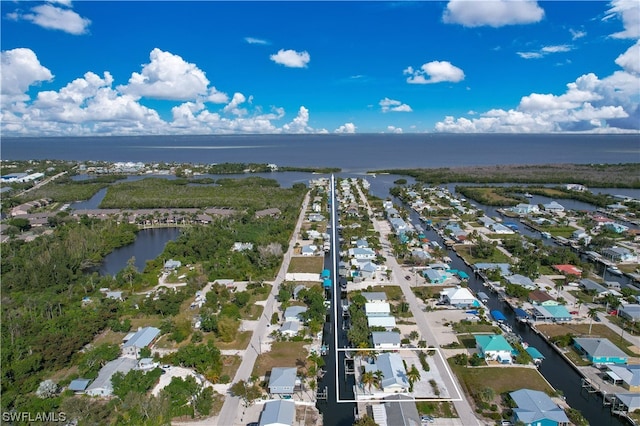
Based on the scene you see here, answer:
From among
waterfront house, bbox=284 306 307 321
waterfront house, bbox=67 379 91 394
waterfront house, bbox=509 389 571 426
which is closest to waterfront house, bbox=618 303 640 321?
waterfront house, bbox=509 389 571 426

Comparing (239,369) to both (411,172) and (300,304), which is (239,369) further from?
(411,172)

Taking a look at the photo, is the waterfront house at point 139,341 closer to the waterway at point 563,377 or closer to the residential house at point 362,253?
the residential house at point 362,253

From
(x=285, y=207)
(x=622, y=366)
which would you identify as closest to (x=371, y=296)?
(x=622, y=366)

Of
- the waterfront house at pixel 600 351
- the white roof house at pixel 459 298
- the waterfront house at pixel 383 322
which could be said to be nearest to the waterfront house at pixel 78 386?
the waterfront house at pixel 383 322

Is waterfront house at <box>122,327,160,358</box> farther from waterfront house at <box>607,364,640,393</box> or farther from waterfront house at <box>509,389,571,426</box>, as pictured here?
waterfront house at <box>607,364,640,393</box>

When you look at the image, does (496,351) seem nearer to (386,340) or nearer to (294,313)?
(386,340)

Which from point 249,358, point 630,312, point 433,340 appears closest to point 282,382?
point 249,358
